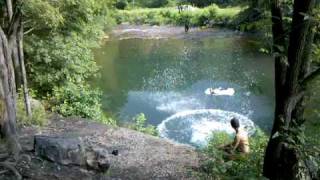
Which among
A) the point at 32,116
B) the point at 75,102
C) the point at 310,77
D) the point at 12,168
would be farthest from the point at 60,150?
the point at 75,102

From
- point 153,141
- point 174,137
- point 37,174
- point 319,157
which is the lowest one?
point 174,137

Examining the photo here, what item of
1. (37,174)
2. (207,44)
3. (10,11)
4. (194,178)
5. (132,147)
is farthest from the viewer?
(207,44)

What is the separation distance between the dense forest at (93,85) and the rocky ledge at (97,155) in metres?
0.13

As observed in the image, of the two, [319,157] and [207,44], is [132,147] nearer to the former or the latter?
[319,157]

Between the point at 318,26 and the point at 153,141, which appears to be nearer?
the point at 318,26

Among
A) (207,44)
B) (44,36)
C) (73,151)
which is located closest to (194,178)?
(73,151)

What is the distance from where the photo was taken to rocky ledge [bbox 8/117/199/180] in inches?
273

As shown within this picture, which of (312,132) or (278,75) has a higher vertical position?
(278,75)

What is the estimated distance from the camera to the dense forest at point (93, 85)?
5.91m

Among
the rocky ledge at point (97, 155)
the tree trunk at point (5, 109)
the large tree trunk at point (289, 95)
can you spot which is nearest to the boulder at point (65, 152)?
the rocky ledge at point (97, 155)

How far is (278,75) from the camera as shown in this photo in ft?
20.6

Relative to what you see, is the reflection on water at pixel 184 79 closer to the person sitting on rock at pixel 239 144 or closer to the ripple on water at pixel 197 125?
the ripple on water at pixel 197 125

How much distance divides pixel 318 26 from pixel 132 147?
5.36m

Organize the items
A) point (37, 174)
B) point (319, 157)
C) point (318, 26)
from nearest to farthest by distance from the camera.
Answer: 1. point (319, 157)
2. point (318, 26)
3. point (37, 174)
